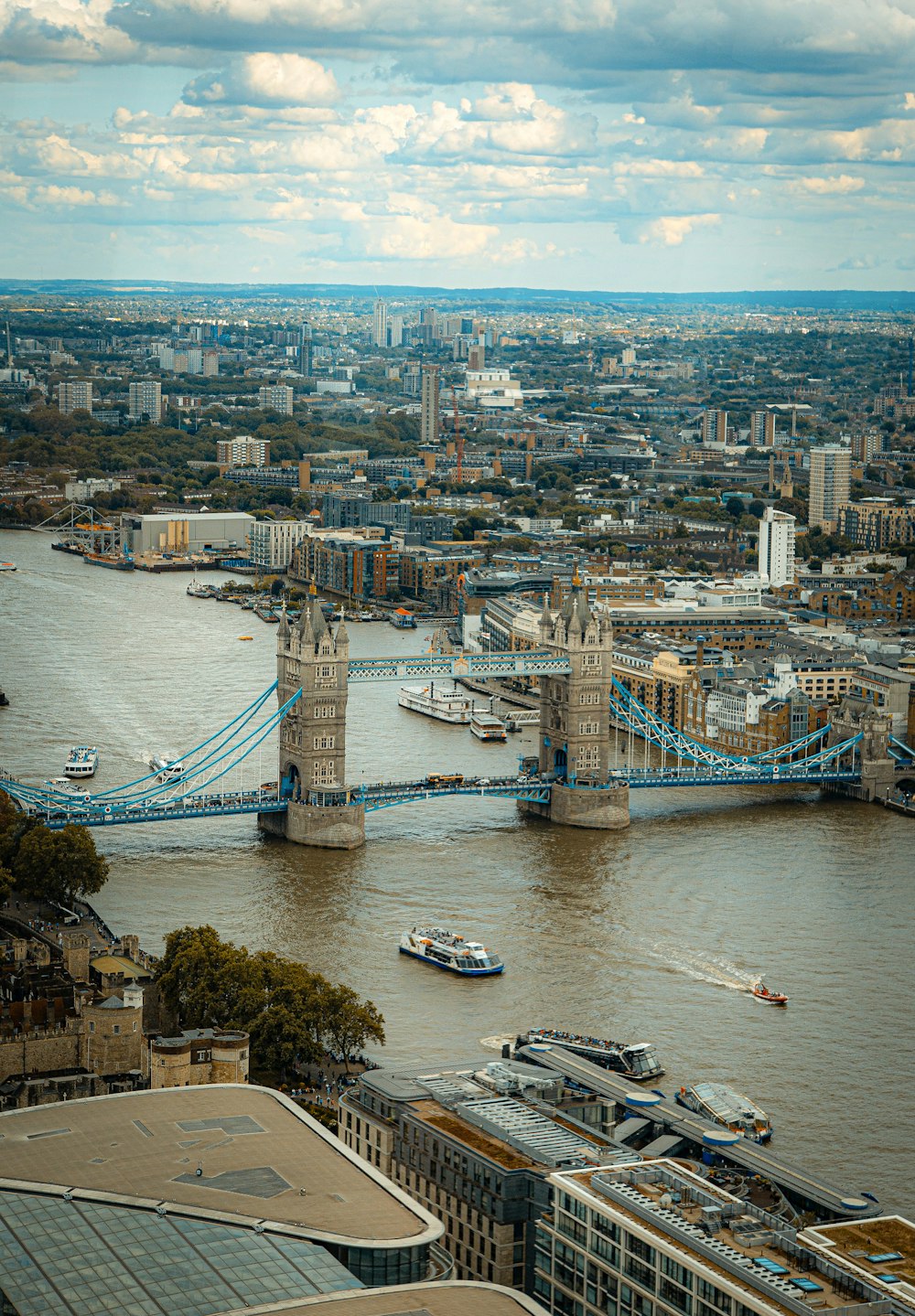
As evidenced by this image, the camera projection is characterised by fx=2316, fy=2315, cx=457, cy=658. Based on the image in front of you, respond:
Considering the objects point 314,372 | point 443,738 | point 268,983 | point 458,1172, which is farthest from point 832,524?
point 314,372

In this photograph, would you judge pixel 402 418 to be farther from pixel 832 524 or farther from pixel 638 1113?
pixel 638 1113

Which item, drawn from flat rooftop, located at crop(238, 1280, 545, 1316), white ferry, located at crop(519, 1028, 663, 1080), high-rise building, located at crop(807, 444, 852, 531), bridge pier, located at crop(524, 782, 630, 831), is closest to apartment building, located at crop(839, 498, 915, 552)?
high-rise building, located at crop(807, 444, 852, 531)

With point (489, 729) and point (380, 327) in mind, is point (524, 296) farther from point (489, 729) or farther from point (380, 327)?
point (489, 729)

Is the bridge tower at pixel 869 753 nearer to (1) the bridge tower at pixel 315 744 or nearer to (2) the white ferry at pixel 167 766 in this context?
(1) the bridge tower at pixel 315 744

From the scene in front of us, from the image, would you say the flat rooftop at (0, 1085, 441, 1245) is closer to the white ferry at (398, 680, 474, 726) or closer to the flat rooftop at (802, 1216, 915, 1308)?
the flat rooftop at (802, 1216, 915, 1308)

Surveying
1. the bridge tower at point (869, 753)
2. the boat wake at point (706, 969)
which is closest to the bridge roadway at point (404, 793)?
the bridge tower at point (869, 753)

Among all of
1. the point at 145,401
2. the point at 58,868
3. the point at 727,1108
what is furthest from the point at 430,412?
the point at 727,1108
